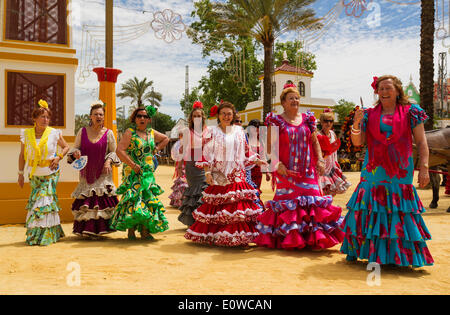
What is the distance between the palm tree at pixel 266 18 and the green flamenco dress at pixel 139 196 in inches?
Answer: 424

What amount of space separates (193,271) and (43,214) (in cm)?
322

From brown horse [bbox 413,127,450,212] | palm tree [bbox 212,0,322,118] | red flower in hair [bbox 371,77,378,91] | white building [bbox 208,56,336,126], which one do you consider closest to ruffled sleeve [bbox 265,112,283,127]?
red flower in hair [bbox 371,77,378,91]

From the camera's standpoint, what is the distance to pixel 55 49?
8.39 meters

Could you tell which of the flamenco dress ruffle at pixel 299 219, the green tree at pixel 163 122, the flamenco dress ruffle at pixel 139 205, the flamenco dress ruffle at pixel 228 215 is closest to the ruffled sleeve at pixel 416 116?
the flamenco dress ruffle at pixel 299 219

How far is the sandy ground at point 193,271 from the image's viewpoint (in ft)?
12.0

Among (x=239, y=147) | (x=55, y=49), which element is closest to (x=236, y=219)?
(x=239, y=147)

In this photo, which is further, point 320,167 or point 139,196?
point 139,196

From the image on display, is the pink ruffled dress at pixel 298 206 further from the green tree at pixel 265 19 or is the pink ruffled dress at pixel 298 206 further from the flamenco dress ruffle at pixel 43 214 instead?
the green tree at pixel 265 19

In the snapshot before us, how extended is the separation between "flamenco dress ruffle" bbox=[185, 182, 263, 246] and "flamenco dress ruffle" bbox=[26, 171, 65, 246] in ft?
7.97

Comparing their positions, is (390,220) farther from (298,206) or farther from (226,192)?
(226,192)

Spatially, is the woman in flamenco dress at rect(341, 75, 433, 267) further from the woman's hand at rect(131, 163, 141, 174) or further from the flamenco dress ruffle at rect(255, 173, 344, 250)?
the woman's hand at rect(131, 163, 141, 174)

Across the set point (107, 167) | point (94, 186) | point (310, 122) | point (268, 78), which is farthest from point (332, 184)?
point (268, 78)

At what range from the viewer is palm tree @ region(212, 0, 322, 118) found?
1655 centimetres

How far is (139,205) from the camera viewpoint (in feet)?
19.5
